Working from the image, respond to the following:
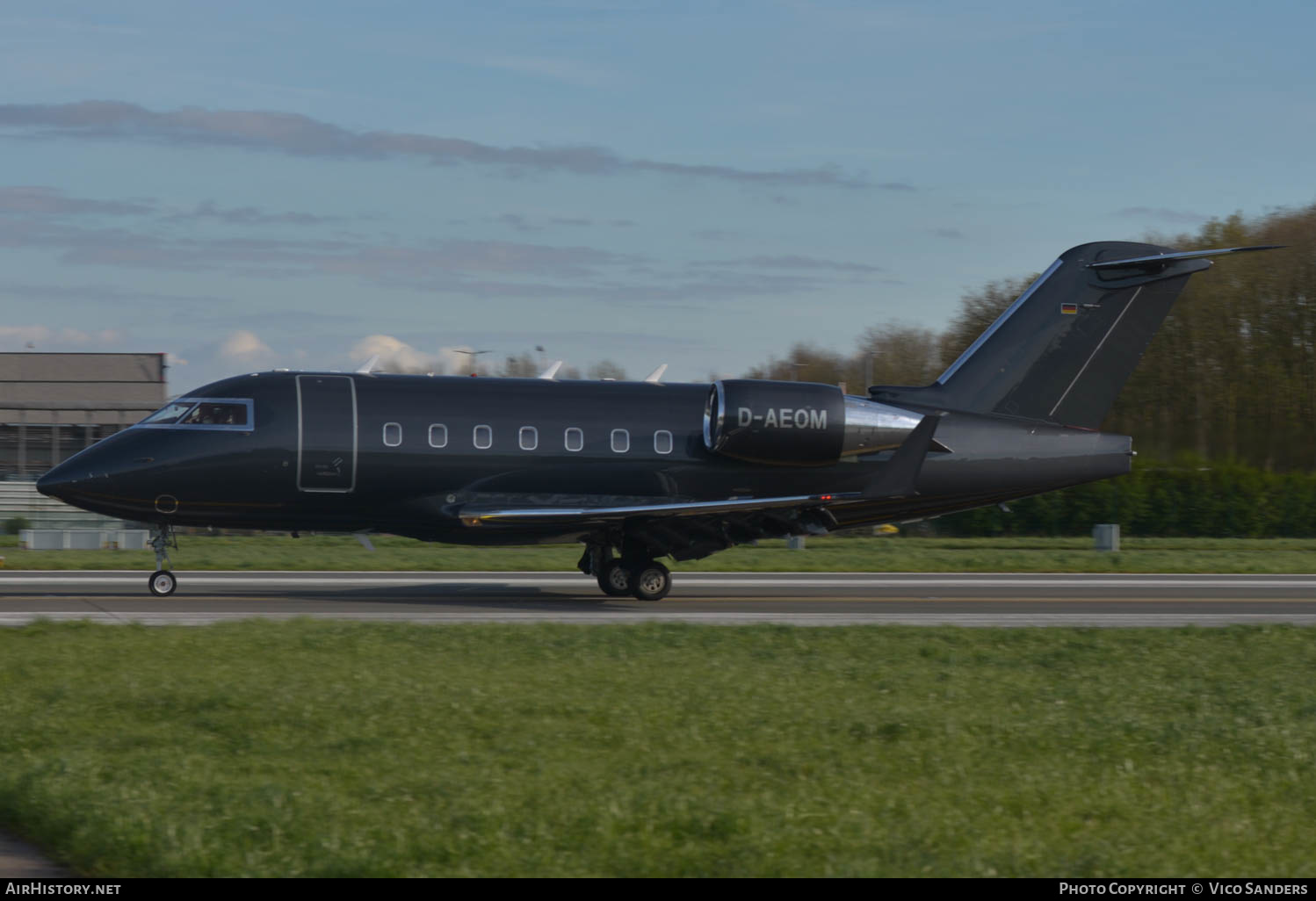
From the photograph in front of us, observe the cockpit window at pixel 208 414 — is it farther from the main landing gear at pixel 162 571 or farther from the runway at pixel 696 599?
the runway at pixel 696 599

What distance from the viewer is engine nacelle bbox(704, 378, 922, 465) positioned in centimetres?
2125

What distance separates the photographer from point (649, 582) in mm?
21453

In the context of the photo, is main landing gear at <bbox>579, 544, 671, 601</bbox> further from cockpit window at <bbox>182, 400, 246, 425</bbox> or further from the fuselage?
cockpit window at <bbox>182, 400, 246, 425</bbox>

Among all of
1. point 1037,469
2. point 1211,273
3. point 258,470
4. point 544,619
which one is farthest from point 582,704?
point 1211,273

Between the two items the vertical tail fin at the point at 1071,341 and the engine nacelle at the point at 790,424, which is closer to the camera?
the engine nacelle at the point at 790,424

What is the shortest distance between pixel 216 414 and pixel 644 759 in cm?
1361

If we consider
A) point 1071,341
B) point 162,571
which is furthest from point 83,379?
point 1071,341

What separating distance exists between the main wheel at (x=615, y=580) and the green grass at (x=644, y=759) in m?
7.24

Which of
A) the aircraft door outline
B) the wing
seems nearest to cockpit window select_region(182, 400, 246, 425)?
the aircraft door outline

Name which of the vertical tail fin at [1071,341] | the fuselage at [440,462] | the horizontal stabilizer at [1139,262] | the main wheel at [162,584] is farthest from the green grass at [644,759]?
the horizontal stabilizer at [1139,262]

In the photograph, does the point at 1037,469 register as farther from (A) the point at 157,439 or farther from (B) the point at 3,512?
(B) the point at 3,512

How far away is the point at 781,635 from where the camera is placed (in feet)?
51.0

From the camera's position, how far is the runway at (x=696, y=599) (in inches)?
735

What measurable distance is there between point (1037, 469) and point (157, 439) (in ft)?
48.6
